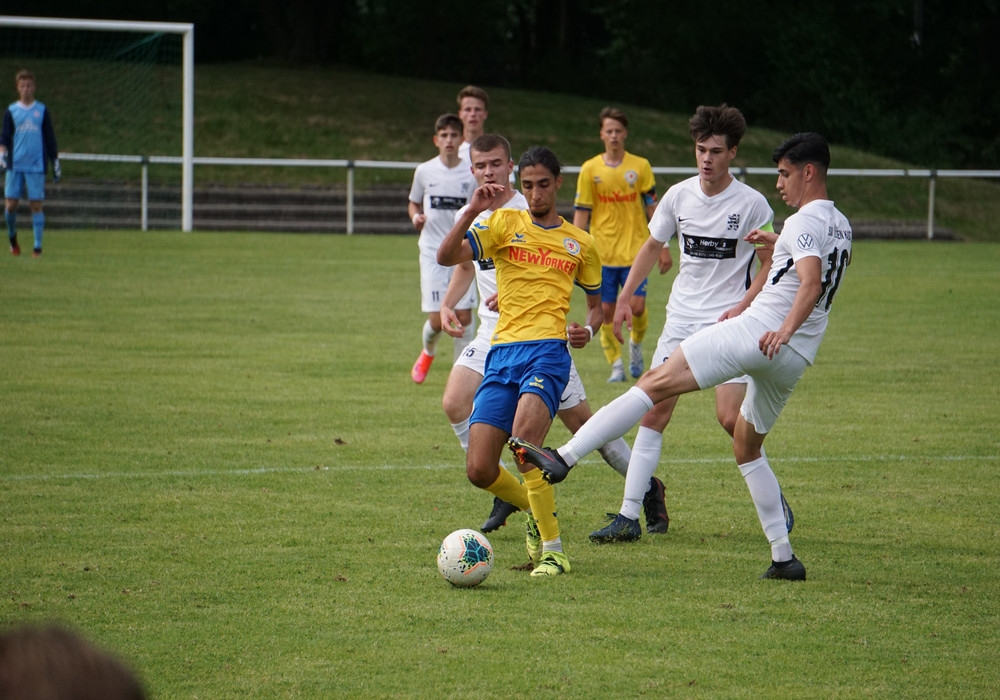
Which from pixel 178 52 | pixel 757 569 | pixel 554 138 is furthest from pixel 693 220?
pixel 178 52

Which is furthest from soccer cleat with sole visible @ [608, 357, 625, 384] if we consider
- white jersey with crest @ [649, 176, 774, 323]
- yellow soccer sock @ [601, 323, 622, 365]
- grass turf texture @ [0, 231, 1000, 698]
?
white jersey with crest @ [649, 176, 774, 323]

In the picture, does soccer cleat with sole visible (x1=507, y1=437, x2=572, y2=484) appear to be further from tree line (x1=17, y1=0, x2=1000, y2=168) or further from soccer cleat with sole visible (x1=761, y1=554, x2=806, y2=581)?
tree line (x1=17, y1=0, x2=1000, y2=168)

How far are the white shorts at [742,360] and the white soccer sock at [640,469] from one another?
0.93 m

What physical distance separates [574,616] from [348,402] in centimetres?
512

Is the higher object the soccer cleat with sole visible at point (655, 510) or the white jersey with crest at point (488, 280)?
the white jersey with crest at point (488, 280)

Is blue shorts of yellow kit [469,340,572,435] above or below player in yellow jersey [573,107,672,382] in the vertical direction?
below

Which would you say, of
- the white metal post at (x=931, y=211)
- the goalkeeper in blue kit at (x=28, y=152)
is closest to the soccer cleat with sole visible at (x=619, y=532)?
the goalkeeper in blue kit at (x=28, y=152)

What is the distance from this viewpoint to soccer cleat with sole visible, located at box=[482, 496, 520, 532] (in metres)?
6.16

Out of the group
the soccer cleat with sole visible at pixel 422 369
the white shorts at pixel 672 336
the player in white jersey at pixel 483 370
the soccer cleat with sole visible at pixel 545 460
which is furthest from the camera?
the soccer cleat with sole visible at pixel 422 369

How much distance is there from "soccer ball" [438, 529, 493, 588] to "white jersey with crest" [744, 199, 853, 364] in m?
1.51

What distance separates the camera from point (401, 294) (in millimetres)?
16781

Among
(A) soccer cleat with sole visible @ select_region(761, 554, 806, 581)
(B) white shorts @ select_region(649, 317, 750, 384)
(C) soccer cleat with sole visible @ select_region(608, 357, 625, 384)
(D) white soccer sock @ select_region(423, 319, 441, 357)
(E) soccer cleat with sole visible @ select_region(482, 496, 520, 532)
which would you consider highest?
(B) white shorts @ select_region(649, 317, 750, 384)

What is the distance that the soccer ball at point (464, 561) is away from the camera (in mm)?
5102

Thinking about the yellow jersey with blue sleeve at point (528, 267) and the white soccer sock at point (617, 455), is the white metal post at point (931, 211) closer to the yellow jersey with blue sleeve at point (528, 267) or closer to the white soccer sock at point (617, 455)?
the white soccer sock at point (617, 455)
